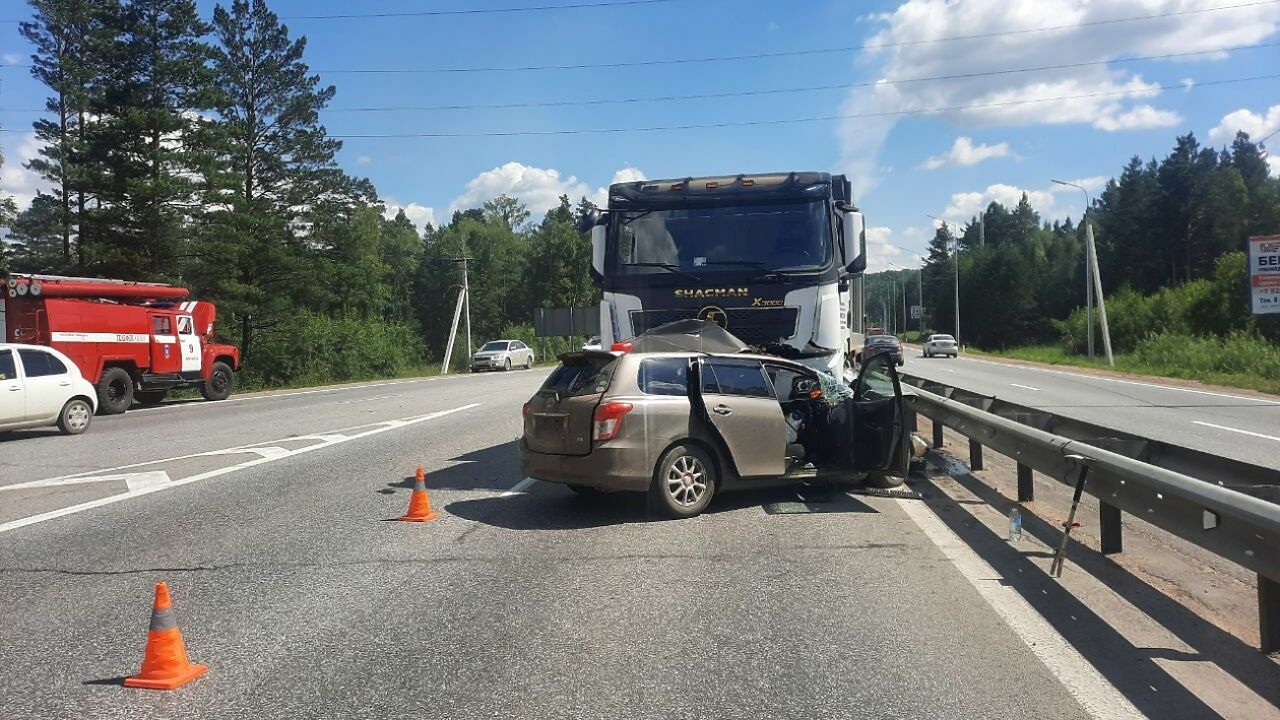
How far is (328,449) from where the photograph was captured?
13375 millimetres

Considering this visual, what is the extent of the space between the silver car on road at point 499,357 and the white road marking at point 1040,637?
44.1 meters

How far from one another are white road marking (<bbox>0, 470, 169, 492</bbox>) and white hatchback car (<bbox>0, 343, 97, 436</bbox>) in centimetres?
469

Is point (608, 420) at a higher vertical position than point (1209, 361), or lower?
higher

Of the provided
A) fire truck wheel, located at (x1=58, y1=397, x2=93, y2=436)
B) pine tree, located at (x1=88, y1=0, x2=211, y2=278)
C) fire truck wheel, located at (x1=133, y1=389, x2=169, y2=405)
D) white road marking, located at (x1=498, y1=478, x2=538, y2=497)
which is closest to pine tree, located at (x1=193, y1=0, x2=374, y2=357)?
pine tree, located at (x1=88, y1=0, x2=211, y2=278)

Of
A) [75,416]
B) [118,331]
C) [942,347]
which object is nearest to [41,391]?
[75,416]

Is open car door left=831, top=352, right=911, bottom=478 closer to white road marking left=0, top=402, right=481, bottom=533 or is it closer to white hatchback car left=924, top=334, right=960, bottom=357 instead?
white road marking left=0, top=402, right=481, bottom=533

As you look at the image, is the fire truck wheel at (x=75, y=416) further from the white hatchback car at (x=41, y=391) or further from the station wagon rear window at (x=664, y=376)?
the station wagon rear window at (x=664, y=376)

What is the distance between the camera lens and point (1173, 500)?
5.28 meters

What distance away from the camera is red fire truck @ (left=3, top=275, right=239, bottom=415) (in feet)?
66.7

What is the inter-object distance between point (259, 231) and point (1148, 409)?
121 feet

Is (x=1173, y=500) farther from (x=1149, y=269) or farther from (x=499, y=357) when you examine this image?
(x=1149, y=269)

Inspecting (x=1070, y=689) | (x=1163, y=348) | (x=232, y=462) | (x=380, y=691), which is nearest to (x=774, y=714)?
(x=1070, y=689)

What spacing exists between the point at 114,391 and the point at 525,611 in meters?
20.0

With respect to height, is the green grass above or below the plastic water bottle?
below
